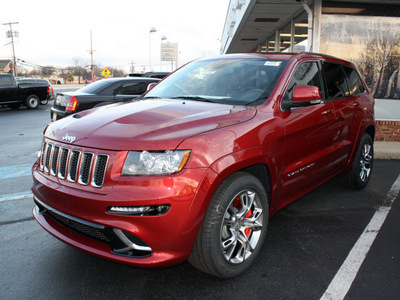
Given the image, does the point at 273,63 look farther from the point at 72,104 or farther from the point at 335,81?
the point at 72,104

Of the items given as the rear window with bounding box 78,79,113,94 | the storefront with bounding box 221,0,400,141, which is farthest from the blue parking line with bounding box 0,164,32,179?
the storefront with bounding box 221,0,400,141

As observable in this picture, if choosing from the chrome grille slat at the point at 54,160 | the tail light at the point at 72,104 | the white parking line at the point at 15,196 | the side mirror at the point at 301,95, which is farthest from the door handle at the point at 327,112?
the tail light at the point at 72,104

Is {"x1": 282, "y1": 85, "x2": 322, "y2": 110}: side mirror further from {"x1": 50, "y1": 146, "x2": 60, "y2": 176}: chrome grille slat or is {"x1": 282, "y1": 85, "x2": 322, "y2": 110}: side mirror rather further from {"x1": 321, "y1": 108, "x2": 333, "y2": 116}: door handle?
{"x1": 50, "y1": 146, "x2": 60, "y2": 176}: chrome grille slat

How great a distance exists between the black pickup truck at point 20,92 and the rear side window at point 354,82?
53.7 feet

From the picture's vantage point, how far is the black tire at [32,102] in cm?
1822

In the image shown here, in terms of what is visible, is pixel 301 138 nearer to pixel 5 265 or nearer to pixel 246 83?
pixel 246 83

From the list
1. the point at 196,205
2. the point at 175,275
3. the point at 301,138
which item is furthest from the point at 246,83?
the point at 175,275

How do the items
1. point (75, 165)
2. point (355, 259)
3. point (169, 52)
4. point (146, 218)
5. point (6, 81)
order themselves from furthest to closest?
point (169, 52), point (6, 81), point (355, 259), point (75, 165), point (146, 218)

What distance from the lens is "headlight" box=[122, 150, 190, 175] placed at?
2398mm

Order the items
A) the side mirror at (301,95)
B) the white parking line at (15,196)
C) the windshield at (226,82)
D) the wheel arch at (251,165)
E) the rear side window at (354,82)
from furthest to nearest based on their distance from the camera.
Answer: the rear side window at (354,82) < the white parking line at (15,196) < the windshield at (226,82) < the side mirror at (301,95) < the wheel arch at (251,165)

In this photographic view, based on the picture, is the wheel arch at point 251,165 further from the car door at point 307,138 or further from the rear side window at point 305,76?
the rear side window at point 305,76

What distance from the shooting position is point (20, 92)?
17.7 meters

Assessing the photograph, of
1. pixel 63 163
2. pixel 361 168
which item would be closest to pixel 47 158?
pixel 63 163

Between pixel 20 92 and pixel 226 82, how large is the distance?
16.8 metres
